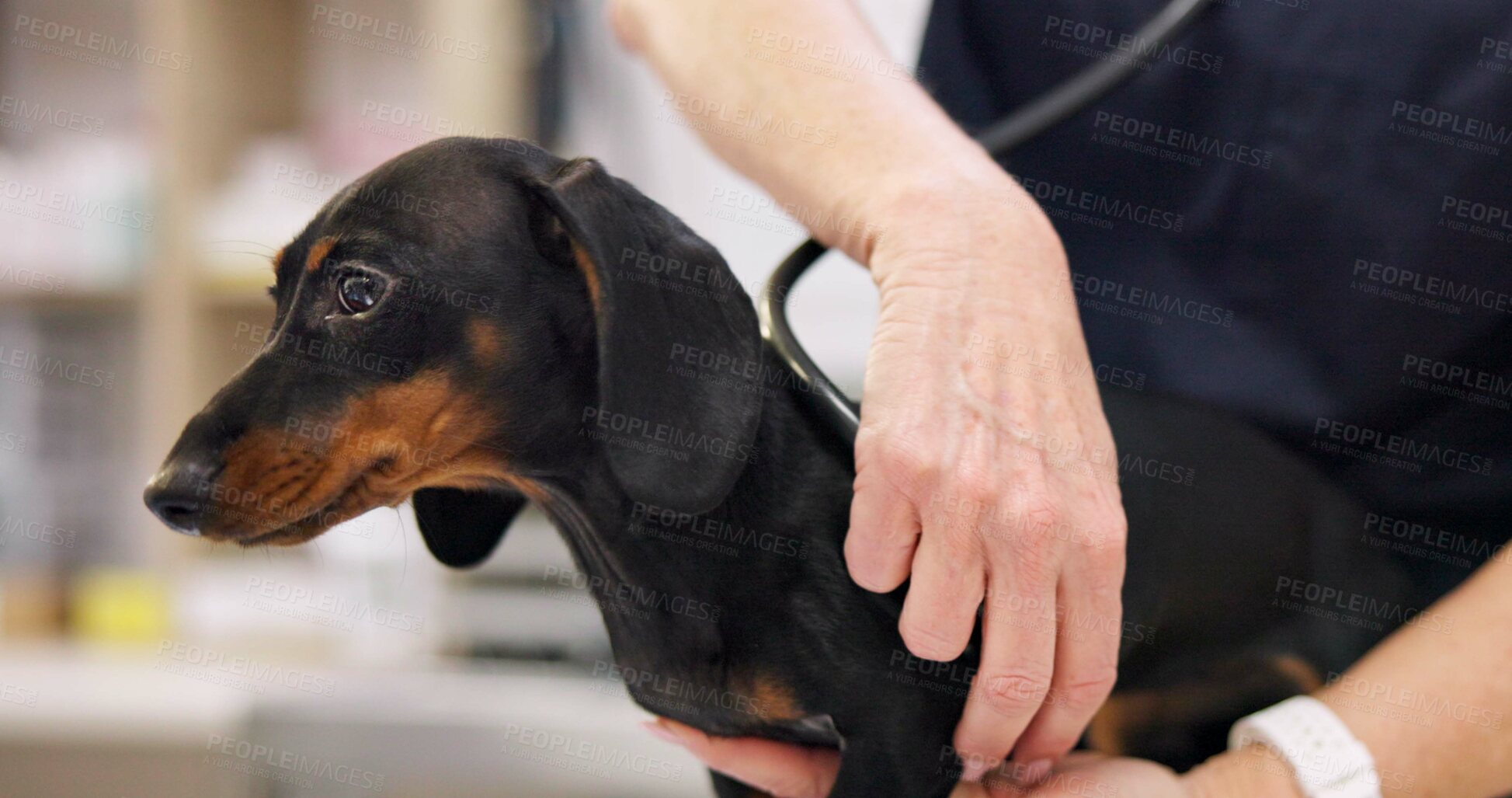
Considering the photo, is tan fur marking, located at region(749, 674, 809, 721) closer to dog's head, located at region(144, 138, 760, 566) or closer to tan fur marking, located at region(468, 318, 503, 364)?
dog's head, located at region(144, 138, 760, 566)

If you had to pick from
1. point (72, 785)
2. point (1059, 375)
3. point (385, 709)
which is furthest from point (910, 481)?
point (385, 709)

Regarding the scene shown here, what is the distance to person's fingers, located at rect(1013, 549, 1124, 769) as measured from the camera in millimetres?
541

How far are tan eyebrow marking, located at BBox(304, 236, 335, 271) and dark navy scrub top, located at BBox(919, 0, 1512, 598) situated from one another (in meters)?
0.50

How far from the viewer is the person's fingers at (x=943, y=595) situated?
1.71 feet

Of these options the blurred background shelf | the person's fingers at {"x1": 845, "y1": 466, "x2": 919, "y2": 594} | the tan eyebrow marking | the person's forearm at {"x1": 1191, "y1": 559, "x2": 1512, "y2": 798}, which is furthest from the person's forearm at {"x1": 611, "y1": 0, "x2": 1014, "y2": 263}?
the blurred background shelf

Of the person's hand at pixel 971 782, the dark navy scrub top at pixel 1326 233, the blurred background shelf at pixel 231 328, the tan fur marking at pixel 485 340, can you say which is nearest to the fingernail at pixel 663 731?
the person's hand at pixel 971 782

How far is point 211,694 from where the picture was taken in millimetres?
1548

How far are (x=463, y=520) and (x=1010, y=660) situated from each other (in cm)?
30

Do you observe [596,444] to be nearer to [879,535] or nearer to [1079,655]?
[879,535]

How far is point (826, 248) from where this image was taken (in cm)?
64

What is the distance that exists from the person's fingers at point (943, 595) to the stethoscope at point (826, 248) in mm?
76

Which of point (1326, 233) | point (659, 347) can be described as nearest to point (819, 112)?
point (659, 347)

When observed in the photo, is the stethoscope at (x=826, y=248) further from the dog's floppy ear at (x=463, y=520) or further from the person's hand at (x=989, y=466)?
the dog's floppy ear at (x=463, y=520)

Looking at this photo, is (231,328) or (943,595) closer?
(943,595)
